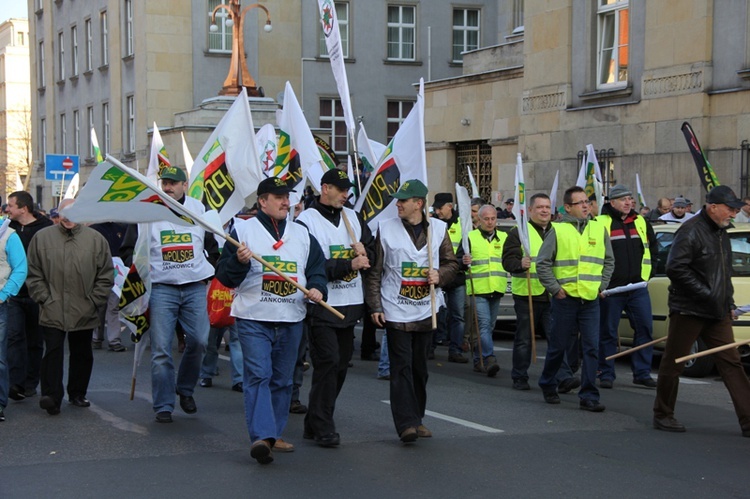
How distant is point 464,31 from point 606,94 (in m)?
22.7

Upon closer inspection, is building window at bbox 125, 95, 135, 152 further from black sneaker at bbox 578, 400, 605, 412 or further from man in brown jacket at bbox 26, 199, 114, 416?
black sneaker at bbox 578, 400, 605, 412

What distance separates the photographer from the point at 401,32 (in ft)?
142

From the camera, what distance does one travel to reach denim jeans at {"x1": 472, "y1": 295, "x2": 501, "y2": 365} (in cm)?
1231

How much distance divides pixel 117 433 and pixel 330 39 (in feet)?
15.9

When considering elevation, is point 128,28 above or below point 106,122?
above

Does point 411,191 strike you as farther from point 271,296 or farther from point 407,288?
point 271,296

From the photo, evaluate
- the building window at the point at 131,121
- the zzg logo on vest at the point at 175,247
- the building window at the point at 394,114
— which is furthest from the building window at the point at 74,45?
the zzg logo on vest at the point at 175,247

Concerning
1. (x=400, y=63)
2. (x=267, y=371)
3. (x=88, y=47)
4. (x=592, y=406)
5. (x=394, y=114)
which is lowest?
(x=592, y=406)

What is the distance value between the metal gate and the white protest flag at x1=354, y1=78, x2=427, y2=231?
59.5 ft

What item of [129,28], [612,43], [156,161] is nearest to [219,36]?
[129,28]

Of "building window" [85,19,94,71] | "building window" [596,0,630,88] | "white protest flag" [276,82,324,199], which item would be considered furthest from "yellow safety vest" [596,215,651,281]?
"building window" [85,19,94,71]

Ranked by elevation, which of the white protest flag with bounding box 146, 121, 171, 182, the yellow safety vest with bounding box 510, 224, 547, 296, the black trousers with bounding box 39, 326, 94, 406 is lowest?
the black trousers with bounding box 39, 326, 94, 406

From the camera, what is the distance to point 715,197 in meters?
8.83

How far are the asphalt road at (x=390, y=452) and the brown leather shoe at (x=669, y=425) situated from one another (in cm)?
10
